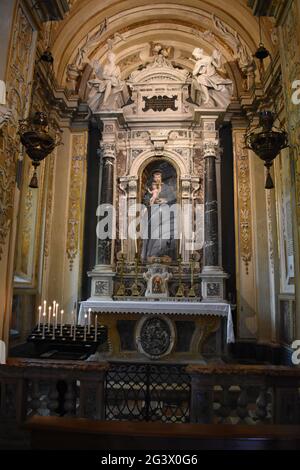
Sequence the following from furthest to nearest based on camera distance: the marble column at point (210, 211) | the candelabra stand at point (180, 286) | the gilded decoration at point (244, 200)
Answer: the gilded decoration at point (244, 200) < the marble column at point (210, 211) < the candelabra stand at point (180, 286)

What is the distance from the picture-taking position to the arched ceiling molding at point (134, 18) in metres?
8.55

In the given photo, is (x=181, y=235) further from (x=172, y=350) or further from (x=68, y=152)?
(x=68, y=152)

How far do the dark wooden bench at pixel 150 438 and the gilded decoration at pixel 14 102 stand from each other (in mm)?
3012

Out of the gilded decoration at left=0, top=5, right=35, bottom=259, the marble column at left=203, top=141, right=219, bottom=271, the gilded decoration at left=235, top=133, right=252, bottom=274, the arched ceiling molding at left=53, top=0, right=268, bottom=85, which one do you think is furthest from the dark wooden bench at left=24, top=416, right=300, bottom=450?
the arched ceiling molding at left=53, top=0, right=268, bottom=85

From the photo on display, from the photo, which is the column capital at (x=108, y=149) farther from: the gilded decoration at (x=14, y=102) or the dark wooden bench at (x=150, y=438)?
the dark wooden bench at (x=150, y=438)

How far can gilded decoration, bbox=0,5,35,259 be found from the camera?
490 cm

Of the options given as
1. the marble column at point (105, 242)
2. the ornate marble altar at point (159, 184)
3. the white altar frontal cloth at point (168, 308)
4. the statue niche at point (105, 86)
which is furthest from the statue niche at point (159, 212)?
the statue niche at point (105, 86)

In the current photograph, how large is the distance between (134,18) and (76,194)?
4456 millimetres

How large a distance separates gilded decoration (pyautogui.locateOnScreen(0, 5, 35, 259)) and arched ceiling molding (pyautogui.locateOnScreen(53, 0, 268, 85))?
3.36 meters

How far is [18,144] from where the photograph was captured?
5270mm

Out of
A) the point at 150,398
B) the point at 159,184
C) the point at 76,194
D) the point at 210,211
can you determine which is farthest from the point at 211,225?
the point at 150,398

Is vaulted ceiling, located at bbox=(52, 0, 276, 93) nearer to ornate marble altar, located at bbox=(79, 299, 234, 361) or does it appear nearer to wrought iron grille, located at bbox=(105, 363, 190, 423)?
ornate marble altar, located at bbox=(79, 299, 234, 361)

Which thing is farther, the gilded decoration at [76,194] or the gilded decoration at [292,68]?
the gilded decoration at [76,194]

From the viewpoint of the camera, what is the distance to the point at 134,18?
30.0 feet
